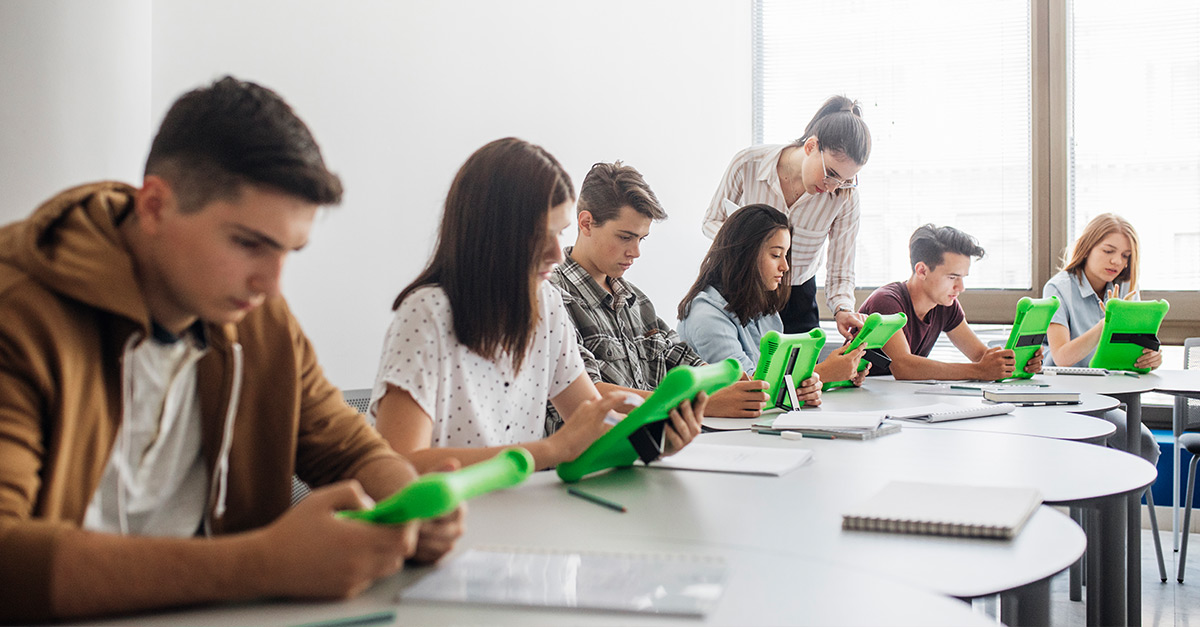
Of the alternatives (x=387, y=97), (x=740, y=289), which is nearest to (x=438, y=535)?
(x=740, y=289)

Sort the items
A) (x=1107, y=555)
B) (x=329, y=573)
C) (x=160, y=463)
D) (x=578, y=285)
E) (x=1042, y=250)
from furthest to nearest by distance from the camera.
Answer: (x=1042, y=250)
(x=578, y=285)
(x=1107, y=555)
(x=160, y=463)
(x=329, y=573)

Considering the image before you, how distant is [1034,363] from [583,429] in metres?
2.37

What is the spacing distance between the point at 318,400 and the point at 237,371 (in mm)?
137

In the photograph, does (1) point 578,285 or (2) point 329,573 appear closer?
(2) point 329,573

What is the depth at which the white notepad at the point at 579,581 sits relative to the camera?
0.84 metres

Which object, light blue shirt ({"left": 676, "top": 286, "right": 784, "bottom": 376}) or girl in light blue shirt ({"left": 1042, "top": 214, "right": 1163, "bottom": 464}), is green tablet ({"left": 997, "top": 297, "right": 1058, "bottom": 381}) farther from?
light blue shirt ({"left": 676, "top": 286, "right": 784, "bottom": 376})

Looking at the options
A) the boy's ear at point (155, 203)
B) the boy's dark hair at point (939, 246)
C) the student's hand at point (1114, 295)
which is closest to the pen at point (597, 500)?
the boy's ear at point (155, 203)

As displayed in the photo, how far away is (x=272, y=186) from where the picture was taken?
0.91 m

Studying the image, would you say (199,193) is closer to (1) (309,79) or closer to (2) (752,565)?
(2) (752,565)

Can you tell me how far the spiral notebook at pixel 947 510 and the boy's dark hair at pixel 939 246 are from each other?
2411 mm

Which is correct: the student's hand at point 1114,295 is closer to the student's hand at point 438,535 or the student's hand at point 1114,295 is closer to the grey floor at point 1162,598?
the grey floor at point 1162,598

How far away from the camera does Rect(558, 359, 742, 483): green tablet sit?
1.33 metres

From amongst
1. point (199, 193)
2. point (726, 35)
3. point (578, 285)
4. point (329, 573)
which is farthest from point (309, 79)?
point (726, 35)

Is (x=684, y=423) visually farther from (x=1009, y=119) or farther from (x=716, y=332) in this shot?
(x=1009, y=119)
